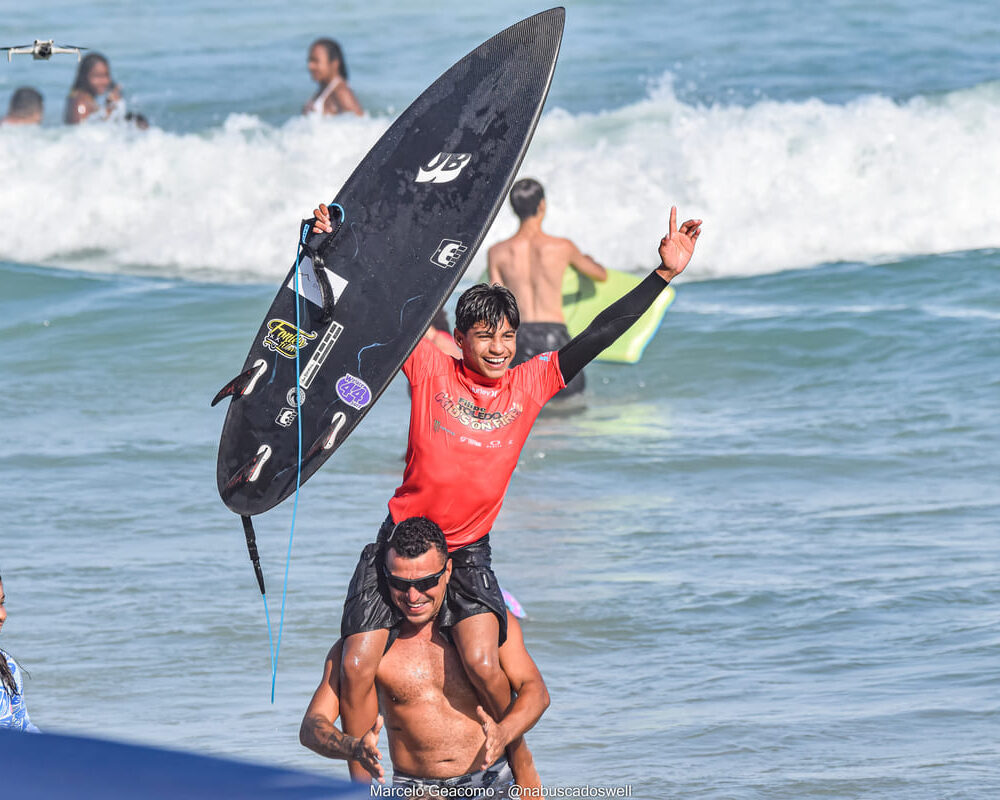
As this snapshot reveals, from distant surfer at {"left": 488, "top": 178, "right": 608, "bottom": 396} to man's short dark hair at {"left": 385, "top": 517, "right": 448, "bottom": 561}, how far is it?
6.10 m

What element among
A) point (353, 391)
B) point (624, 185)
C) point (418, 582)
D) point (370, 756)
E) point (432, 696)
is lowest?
point (624, 185)

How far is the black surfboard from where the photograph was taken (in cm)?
469

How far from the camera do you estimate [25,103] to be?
62.2ft

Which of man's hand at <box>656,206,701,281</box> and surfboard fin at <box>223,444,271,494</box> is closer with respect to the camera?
man's hand at <box>656,206,701,281</box>

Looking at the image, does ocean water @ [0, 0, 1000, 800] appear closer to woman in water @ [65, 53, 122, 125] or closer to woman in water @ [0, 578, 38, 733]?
woman in water @ [65, 53, 122, 125]

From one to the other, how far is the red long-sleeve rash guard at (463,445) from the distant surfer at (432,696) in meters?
0.11

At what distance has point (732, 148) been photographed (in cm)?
1780

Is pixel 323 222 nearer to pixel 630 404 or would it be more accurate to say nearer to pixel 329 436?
pixel 329 436

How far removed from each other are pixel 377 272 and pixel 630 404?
6.75 meters

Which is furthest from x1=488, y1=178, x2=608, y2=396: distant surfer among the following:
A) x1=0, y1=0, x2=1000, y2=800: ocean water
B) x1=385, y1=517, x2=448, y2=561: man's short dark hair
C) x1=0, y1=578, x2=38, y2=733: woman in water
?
x1=0, y1=578, x2=38, y2=733: woman in water

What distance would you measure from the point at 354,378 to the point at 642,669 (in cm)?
225

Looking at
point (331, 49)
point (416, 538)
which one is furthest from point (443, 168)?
point (331, 49)

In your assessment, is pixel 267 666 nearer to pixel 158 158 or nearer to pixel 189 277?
pixel 189 277

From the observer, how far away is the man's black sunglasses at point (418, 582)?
4.17m
